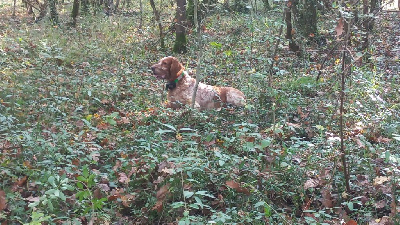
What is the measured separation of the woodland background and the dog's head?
0.39 metres

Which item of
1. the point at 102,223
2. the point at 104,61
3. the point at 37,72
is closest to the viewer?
the point at 102,223

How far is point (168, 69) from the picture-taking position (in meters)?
7.10

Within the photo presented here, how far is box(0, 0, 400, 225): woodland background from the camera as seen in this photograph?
3258 millimetres

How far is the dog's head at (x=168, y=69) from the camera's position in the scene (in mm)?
7023

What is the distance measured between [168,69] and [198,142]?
2.77 m

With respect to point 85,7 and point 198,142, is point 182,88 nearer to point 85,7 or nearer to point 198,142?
point 198,142

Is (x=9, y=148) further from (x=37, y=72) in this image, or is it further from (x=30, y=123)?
(x=37, y=72)

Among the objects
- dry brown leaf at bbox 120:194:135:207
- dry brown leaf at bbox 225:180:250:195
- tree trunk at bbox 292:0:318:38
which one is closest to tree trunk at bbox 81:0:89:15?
tree trunk at bbox 292:0:318:38

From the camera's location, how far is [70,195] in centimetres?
344

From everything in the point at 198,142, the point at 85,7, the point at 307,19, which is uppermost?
the point at 307,19

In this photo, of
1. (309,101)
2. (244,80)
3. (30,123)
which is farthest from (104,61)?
(309,101)

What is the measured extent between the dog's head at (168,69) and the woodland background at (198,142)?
39cm

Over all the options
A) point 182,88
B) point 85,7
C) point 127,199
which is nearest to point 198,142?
point 127,199

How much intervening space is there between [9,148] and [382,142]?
4.36 metres
